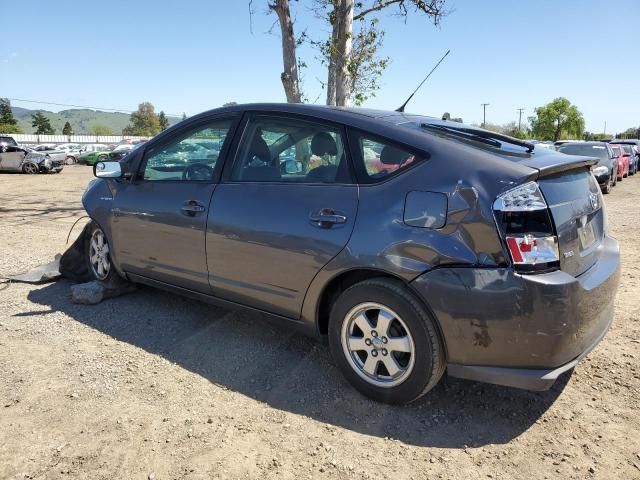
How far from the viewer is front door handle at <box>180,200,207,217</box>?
3555 millimetres

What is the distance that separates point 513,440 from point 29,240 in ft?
23.7

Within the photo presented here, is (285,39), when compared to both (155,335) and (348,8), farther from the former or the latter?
(155,335)

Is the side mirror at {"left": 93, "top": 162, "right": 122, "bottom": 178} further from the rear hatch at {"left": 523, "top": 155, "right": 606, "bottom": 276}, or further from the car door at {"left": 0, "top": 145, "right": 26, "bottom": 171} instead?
the car door at {"left": 0, "top": 145, "right": 26, "bottom": 171}

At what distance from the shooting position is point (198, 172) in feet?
12.3

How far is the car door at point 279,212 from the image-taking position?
295cm

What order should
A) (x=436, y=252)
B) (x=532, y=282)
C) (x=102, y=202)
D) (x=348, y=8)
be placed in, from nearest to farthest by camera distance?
1. (x=532, y=282)
2. (x=436, y=252)
3. (x=102, y=202)
4. (x=348, y=8)

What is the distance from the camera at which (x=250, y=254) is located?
3.28 metres

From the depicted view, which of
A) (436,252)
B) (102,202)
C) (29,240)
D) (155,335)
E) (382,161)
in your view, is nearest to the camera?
(436,252)

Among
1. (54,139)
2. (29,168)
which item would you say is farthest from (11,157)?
(54,139)

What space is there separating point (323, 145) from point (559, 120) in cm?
9356

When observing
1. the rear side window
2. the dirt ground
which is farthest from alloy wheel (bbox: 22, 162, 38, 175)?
the rear side window

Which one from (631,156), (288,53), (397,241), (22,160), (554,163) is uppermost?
(288,53)

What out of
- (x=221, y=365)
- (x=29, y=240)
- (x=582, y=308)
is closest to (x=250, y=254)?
(x=221, y=365)

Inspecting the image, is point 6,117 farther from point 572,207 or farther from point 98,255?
point 572,207
